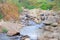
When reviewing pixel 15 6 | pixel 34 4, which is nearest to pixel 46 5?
pixel 34 4

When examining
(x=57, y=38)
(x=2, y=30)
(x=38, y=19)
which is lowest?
(x=57, y=38)

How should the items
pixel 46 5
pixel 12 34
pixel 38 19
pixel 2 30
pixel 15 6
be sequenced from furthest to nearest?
1. pixel 46 5
2. pixel 38 19
3. pixel 15 6
4. pixel 2 30
5. pixel 12 34

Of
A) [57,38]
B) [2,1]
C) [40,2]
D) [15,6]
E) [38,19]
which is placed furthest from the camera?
[40,2]

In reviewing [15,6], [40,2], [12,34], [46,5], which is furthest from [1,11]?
[40,2]

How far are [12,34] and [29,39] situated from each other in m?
2.04

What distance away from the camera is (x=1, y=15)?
61.5 ft

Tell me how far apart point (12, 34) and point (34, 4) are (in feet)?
74.4

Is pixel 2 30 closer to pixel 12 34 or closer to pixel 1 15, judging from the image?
pixel 12 34

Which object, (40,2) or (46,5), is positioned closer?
(46,5)

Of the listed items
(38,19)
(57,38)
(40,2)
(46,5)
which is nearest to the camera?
(57,38)

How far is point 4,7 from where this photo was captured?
19.5 metres

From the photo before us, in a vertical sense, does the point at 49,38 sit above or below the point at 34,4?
below

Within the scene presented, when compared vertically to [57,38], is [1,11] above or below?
above

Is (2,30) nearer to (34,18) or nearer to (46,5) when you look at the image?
(34,18)
